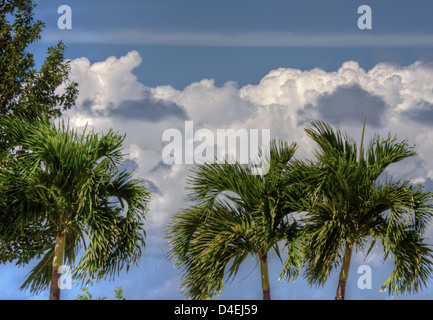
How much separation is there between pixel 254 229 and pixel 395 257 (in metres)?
2.80

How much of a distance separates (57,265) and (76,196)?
5.01 feet

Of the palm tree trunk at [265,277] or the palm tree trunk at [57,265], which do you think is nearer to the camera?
the palm tree trunk at [265,277]

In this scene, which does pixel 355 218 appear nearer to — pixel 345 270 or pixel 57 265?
pixel 345 270

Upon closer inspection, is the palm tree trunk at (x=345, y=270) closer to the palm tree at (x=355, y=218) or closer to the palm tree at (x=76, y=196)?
the palm tree at (x=355, y=218)

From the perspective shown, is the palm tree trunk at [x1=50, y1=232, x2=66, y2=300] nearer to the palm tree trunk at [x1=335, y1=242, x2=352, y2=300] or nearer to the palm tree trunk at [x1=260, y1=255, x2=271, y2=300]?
the palm tree trunk at [x1=260, y1=255, x2=271, y2=300]

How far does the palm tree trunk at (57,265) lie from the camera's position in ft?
43.1

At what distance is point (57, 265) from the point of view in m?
13.2

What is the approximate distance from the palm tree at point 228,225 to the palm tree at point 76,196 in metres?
1.27

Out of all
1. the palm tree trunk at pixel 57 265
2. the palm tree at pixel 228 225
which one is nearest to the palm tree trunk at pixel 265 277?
the palm tree at pixel 228 225

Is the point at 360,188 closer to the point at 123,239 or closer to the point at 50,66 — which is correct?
the point at 123,239

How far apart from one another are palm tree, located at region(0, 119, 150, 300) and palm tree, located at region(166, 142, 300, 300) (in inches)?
50.0

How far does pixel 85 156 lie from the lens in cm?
1332

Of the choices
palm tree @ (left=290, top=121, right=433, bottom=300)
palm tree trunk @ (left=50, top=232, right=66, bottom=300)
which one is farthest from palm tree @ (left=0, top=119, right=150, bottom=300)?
palm tree @ (left=290, top=121, right=433, bottom=300)
